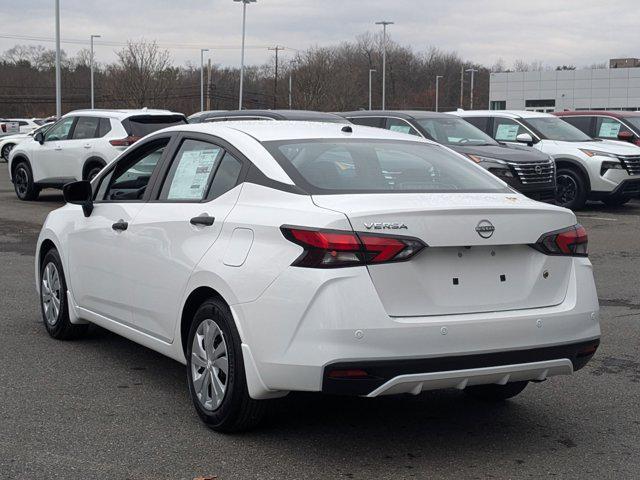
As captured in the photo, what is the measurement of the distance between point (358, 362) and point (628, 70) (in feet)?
264

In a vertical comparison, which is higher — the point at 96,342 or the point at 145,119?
the point at 145,119

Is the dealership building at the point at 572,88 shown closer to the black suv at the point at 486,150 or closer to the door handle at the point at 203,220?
the black suv at the point at 486,150

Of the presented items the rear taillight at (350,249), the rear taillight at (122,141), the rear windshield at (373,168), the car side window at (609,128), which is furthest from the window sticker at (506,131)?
the rear taillight at (350,249)

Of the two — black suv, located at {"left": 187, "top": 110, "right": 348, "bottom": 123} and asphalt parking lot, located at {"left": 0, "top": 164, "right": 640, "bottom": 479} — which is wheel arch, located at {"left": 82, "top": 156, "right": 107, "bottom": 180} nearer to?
black suv, located at {"left": 187, "top": 110, "right": 348, "bottom": 123}

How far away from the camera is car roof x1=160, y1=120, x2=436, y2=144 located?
17.7ft

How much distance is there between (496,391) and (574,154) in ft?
43.4

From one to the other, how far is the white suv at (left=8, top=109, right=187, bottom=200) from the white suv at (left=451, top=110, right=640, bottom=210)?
618 centimetres

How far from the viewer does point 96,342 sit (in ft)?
23.3

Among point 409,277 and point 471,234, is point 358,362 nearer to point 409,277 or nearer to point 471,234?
point 409,277

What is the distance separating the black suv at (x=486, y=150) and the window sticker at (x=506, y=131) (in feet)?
5.21

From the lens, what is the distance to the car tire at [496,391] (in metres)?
5.54

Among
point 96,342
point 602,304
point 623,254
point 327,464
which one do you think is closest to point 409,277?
point 327,464

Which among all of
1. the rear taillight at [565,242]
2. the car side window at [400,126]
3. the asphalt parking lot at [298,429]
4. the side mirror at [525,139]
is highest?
the car side window at [400,126]

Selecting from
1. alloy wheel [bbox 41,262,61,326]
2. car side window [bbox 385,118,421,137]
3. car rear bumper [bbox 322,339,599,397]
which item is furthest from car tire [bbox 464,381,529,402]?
car side window [bbox 385,118,421,137]
